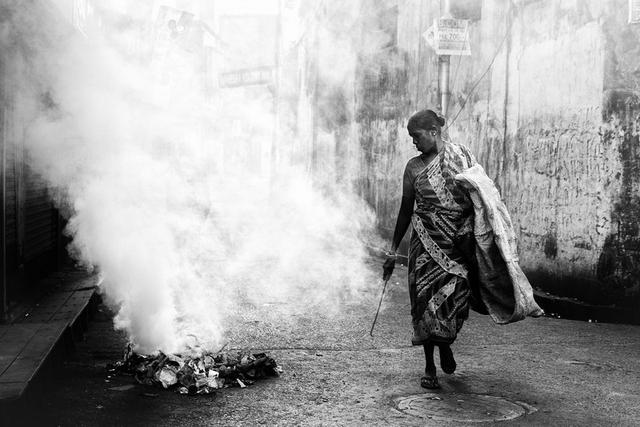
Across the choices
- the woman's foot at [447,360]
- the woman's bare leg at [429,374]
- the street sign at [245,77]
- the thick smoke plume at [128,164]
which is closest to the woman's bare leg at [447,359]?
the woman's foot at [447,360]

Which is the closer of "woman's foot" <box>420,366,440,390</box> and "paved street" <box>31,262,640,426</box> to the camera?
"paved street" <box>31,262,640,426</box>

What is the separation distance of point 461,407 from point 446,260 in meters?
1.02

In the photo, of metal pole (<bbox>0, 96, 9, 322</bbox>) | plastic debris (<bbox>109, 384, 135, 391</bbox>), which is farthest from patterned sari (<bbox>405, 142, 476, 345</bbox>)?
metal pole (<bbox>0, 96, 9, 322</bbox>)

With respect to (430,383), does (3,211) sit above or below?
above

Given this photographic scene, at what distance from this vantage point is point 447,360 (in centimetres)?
534

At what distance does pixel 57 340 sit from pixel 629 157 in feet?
19.6

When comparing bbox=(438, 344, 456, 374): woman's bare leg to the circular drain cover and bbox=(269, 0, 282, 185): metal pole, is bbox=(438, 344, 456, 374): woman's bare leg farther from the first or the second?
bbox=(269, 0, 282, 185): metal pole

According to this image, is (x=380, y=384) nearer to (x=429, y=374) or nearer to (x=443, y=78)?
(x=429, y=374)

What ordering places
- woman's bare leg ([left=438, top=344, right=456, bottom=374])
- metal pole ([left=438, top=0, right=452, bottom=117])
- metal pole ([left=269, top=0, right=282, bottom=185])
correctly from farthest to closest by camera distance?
metal pole ([left=269, top=0, right=282, bottom=185]) → metal pole ([left=438, top=0, right=452, bottom=117]) → woman's bare leg ([left=438, top=344, right=456, bottom=374])

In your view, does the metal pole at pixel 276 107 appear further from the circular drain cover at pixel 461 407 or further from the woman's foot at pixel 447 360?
the circular drain cover at pixel 461 407

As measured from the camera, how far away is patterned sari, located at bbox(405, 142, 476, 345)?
5.17 metres

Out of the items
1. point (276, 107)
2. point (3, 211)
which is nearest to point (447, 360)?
point (3, 211)

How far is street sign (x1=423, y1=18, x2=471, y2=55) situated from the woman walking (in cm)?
557

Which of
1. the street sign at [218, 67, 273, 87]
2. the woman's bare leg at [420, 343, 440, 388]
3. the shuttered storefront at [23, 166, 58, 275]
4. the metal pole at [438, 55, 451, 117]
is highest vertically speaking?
the street sign at [218, 67, 273, 87]
